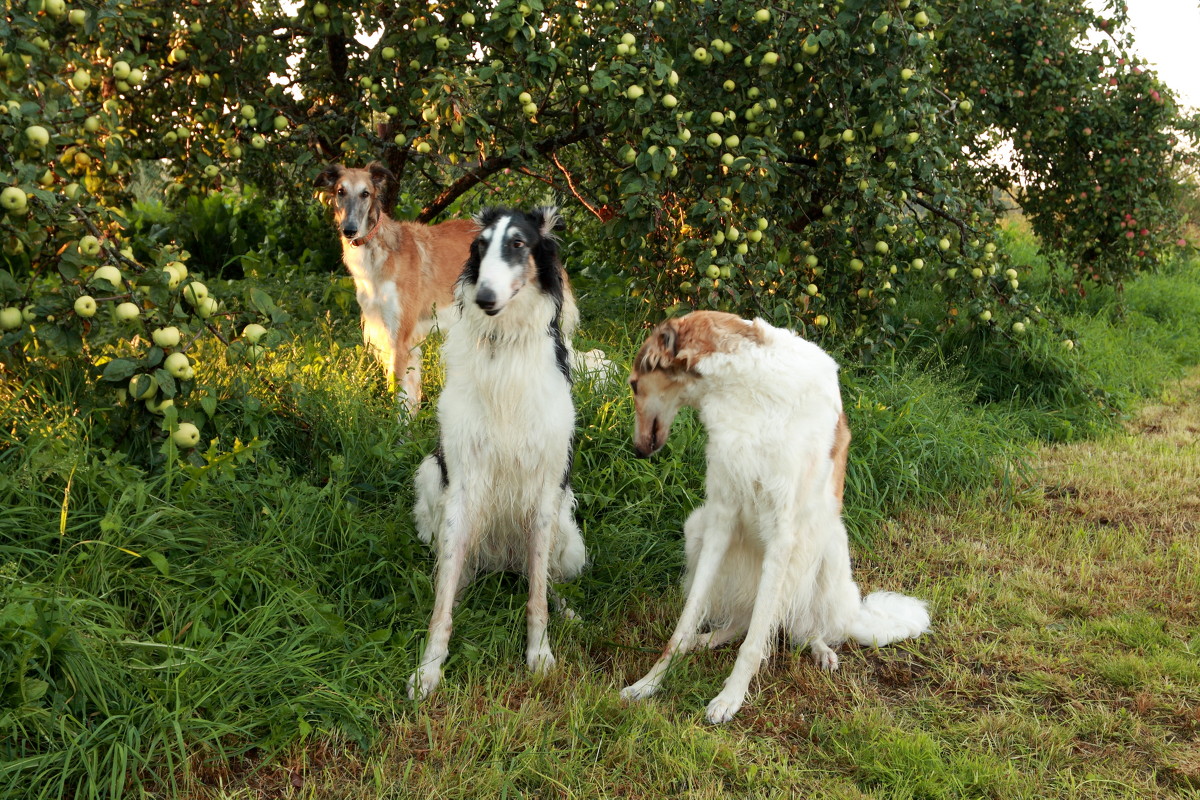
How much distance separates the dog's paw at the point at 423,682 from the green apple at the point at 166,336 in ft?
4.44

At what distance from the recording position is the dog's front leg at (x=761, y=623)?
289cm

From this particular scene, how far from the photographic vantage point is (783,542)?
2969 millimetres

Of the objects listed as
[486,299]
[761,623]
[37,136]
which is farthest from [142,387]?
[761,623]

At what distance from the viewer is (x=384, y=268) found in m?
5.60

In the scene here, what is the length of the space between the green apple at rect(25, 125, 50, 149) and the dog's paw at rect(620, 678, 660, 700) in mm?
2610

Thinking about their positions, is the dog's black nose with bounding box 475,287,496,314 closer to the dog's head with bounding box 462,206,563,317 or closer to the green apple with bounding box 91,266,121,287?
the dog's head with bounding box 462,206,563,317

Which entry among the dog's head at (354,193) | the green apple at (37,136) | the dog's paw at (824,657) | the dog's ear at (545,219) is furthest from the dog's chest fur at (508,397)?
the dog's head at (354,193)

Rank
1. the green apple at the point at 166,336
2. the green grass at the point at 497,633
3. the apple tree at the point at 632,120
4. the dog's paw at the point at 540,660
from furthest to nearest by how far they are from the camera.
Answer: the apple tree at the point at 632,120 → the dog's paw at the point at 540,660 → the green apple at the point at 166,336 → the green grass at the point at 497,633

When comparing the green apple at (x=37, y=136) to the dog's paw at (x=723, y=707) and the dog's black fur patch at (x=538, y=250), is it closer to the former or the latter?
the dog's black fur patch at (x=538, y=250)

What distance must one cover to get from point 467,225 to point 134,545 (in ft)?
13.4

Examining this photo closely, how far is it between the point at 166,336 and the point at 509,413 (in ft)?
3.79

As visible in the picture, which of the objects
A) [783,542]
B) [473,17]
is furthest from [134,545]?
[473,17]

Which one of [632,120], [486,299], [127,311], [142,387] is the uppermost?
[632,120]

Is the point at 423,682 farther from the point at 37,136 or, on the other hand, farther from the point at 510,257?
the point at 37,136
